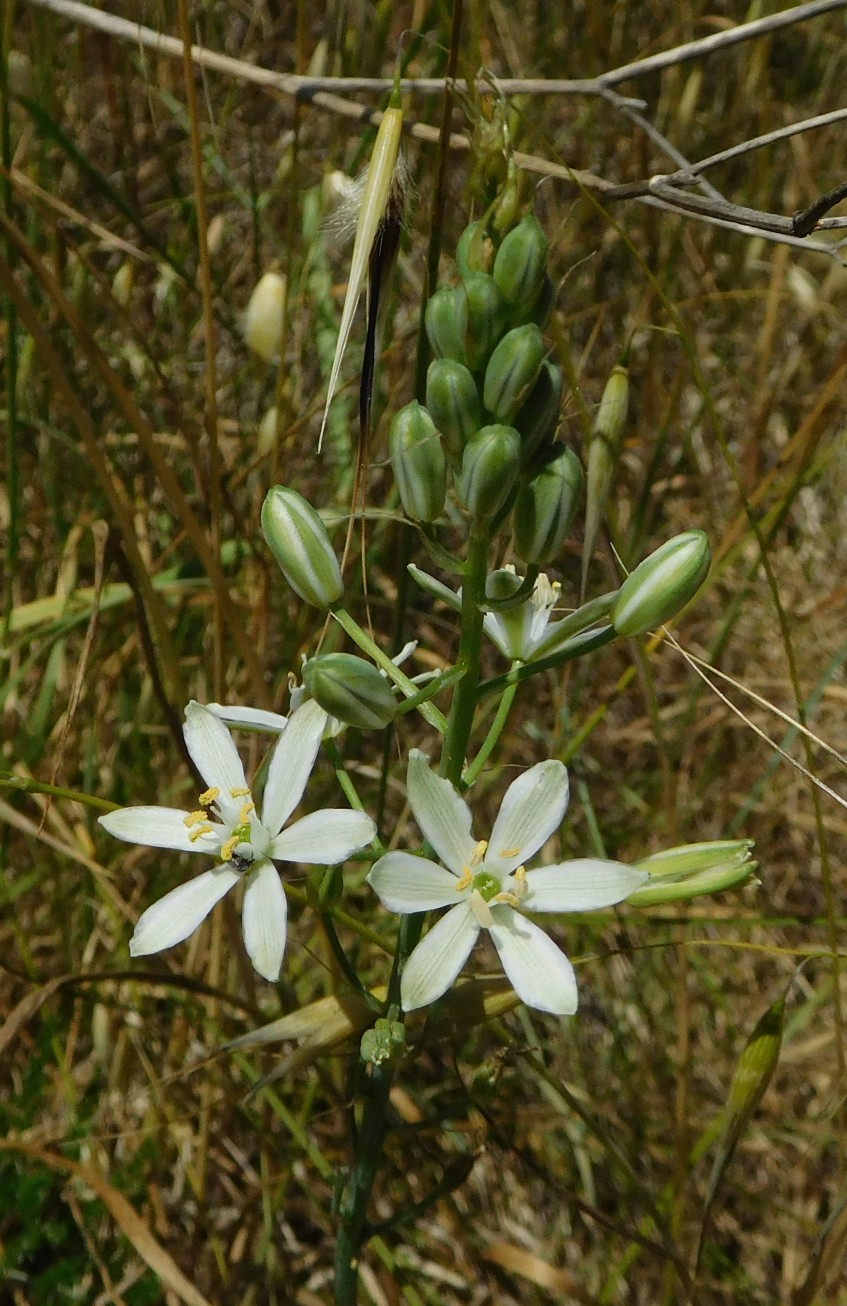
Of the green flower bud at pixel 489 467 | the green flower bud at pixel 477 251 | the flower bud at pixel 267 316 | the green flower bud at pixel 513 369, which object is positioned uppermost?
the green flower bud at pixel 477 251

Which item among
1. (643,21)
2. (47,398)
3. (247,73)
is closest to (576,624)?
(247,73)

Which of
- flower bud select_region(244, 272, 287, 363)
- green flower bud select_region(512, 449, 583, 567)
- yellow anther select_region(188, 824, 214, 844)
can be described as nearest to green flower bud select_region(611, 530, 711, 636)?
green flower bud select_region(512, 449, 583, 567)

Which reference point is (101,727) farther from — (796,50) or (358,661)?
(796,50)

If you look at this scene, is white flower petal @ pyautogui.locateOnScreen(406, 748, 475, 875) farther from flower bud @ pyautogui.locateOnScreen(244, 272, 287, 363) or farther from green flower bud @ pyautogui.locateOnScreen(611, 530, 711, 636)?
flower bud @ pyautogui.locateOnScreen(244, 272, 287, 363)

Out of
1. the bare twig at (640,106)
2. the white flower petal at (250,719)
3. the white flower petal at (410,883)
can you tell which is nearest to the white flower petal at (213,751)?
the white flower petal at (250,719)

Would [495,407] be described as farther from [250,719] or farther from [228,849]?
[228,849]

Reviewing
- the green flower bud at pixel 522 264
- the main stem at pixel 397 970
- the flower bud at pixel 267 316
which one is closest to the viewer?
the green flower bud at pixel 522 264

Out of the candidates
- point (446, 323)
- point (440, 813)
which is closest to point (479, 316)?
point (446, 323)

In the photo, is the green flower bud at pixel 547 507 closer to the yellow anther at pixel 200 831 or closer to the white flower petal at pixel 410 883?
the white flower petal at pixel 410 883
